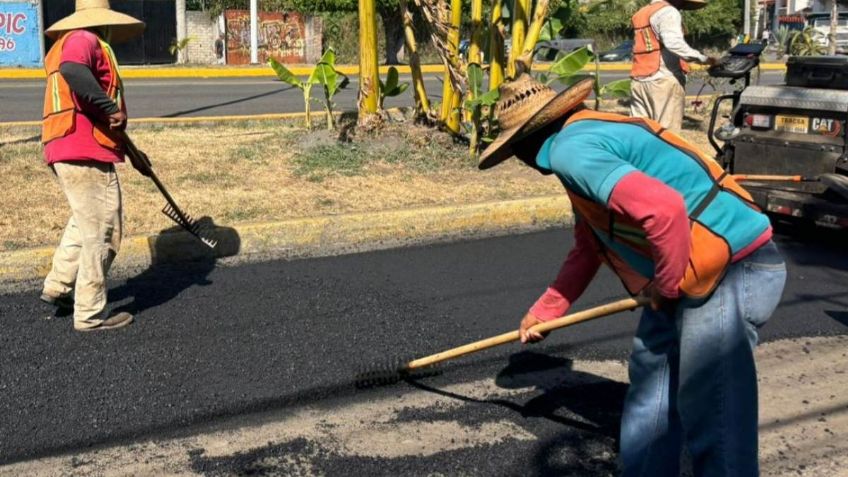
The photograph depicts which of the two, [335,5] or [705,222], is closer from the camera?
[705,222]

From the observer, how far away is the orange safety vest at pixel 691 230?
3137mm

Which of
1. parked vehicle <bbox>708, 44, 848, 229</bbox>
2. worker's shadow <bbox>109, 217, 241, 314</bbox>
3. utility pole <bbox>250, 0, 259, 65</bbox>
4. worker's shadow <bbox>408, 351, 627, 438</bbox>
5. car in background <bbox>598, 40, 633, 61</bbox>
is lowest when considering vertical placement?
worker's shadow <bbox>408, 351, 627, 438</bbox>

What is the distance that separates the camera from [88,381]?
482 cm

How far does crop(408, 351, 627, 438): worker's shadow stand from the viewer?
176 inches

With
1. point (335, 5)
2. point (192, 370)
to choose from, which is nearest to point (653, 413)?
point (192, 370)

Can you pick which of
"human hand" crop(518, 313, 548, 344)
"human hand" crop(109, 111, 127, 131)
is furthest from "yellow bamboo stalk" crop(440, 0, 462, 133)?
"human hand" crop(518, 313, 548, 344)

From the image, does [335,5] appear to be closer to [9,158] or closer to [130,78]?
[130,78]

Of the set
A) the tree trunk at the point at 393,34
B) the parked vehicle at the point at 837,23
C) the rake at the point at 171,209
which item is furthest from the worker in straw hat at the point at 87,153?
the parked vehicle at the point at 837,23

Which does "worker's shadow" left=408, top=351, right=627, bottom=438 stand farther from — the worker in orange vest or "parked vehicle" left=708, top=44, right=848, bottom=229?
the worker in orange vest

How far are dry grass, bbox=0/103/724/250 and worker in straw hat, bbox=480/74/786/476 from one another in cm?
434

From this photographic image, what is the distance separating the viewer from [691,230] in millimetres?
3139

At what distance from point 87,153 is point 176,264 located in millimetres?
1528

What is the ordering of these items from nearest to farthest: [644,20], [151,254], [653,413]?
[653,413] < [151,254] < [644,20]

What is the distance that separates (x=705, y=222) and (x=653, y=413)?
72 cm
